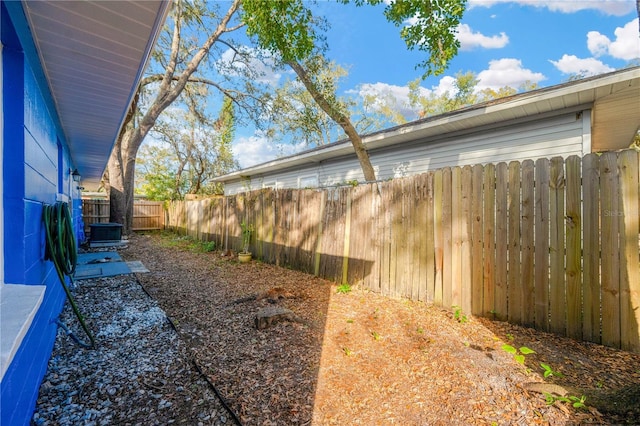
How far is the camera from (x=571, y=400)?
1.81m

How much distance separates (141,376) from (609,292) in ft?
13.1

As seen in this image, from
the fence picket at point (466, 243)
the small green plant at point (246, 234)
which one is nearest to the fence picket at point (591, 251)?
the fence picket at point (466, 243)

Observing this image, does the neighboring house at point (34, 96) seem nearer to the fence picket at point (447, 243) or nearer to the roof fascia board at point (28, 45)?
the roof fascia board at point (28, 45)

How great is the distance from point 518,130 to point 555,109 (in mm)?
589

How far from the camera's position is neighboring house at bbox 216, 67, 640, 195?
4160 mm

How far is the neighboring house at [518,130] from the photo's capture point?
13.6 feet

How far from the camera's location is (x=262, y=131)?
1298 centimetres

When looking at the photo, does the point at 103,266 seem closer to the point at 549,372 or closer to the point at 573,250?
the point at 549,372

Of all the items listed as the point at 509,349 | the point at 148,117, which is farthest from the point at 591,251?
the point at 148,117

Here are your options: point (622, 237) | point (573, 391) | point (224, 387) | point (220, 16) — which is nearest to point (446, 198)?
point (622, 237)

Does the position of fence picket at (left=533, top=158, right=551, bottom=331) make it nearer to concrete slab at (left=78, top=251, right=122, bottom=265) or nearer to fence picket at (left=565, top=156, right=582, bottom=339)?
fence picket at (left=565, top=156, right=582, bottom=339)

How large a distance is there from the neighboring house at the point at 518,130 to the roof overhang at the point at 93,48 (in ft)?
16.6

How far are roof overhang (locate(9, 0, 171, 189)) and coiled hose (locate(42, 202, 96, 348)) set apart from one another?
1.12 m

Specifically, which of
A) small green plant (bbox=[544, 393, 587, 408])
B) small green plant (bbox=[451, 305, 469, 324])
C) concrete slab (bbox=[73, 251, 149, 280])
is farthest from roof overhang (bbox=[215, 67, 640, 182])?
concrete slab (bbox=[73, 251, 149, 280])
